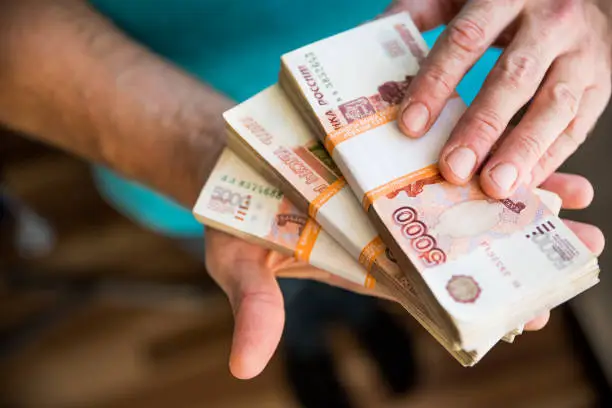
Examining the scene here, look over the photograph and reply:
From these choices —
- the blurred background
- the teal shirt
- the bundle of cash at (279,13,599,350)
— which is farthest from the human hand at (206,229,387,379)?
the blurred background

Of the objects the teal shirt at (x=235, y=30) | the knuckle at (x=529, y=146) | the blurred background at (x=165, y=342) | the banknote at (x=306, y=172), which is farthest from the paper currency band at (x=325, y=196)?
the blurred background at (x=165, y=342)

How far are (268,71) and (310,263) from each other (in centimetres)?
43

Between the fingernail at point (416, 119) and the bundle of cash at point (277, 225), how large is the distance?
11 centimetres

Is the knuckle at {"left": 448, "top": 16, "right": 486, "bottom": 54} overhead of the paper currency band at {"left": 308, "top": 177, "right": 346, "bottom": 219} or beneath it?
overhead

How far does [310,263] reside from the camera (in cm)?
72

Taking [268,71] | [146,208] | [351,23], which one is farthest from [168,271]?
[351,23]

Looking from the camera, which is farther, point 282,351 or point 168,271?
point 168,271

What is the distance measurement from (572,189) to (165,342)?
1.10m

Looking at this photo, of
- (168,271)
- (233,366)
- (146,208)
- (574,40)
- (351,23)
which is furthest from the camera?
(168,271)

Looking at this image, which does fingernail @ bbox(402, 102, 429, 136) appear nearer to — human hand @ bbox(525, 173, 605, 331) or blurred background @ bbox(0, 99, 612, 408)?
human hand @ bbox(525, 173, 605, 331)

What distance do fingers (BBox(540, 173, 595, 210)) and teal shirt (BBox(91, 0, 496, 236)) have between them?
226 mm

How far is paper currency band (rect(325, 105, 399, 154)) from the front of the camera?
2.32ft

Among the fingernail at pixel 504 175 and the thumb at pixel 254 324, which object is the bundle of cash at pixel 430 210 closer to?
the fingernail at pixel 504 175

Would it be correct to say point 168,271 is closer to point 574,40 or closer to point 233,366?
point 233,366
